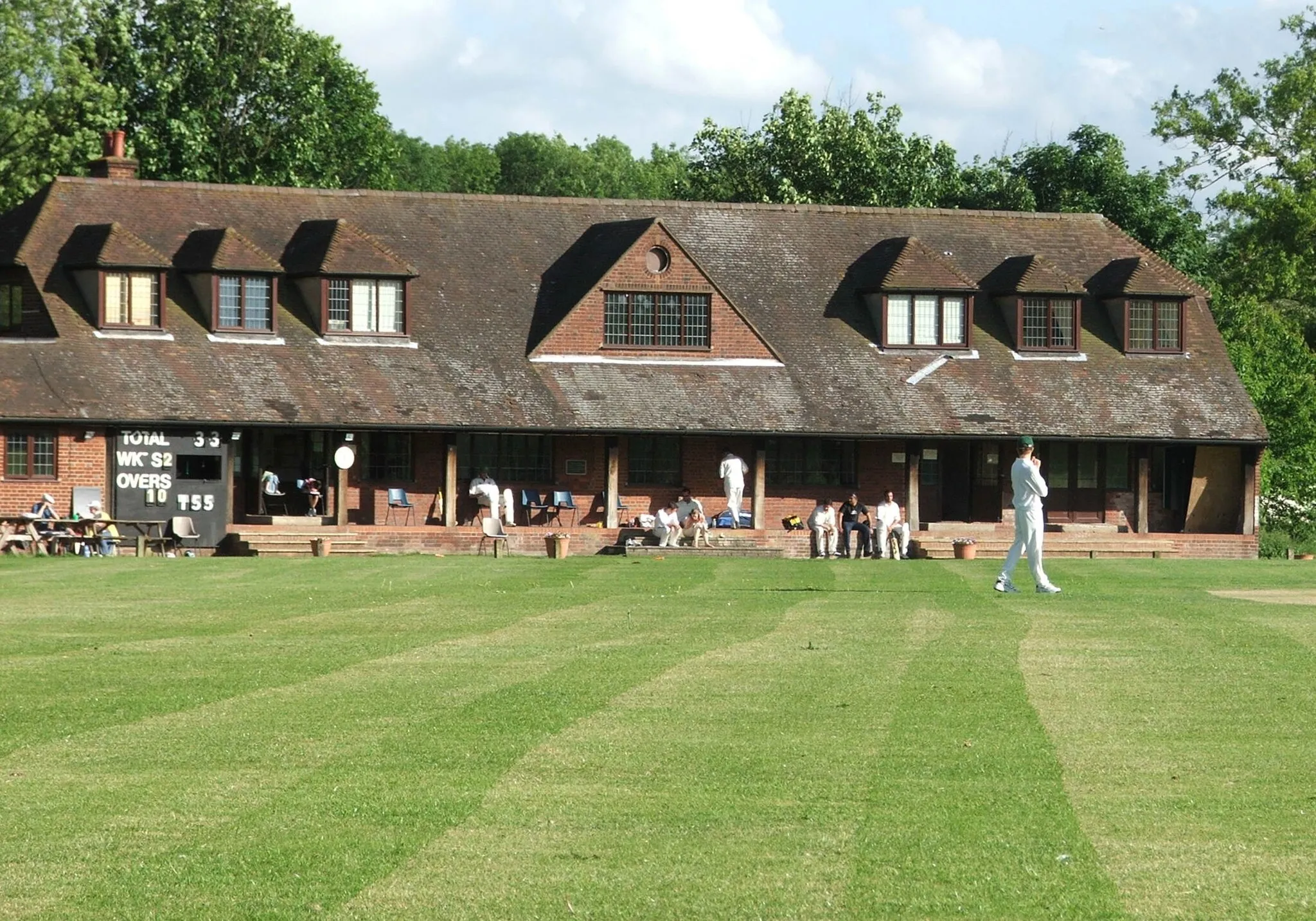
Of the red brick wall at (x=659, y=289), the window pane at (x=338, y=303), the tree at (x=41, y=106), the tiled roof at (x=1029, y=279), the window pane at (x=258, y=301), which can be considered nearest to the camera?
the window pane at (x=258, y=301)

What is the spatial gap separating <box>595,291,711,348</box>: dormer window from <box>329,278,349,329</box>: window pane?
19.4 ft

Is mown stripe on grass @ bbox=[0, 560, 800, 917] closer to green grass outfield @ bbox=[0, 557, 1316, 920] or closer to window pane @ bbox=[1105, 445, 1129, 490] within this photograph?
green grass outfield @ bbox=[0, 557, 1316, 920]

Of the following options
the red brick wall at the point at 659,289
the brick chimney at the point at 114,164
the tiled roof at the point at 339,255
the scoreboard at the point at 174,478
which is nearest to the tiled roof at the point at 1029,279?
the red brick wall at the point at 659,289

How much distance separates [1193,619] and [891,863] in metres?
12.1

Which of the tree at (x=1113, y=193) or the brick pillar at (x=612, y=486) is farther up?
the tree at (x=1113, y=193)

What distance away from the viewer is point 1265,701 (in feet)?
46.7

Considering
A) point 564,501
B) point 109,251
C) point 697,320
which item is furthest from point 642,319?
point 109,251

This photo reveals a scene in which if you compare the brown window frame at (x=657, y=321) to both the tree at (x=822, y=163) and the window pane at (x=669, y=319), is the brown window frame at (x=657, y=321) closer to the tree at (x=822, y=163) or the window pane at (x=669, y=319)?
the window pane at (x=669, y=319)

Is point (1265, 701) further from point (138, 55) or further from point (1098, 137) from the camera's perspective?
point (1098, 137)

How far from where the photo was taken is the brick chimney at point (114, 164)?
4688cm

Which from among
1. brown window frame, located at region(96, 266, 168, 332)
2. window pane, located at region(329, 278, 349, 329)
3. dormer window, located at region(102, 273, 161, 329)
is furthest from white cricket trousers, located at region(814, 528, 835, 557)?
dormer window, located at region(102, 273, 161, 329)

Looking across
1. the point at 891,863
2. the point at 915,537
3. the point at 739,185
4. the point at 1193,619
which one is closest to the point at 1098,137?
the point at 739,185

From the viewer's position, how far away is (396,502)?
137ft

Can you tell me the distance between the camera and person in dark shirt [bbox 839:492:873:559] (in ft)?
132
